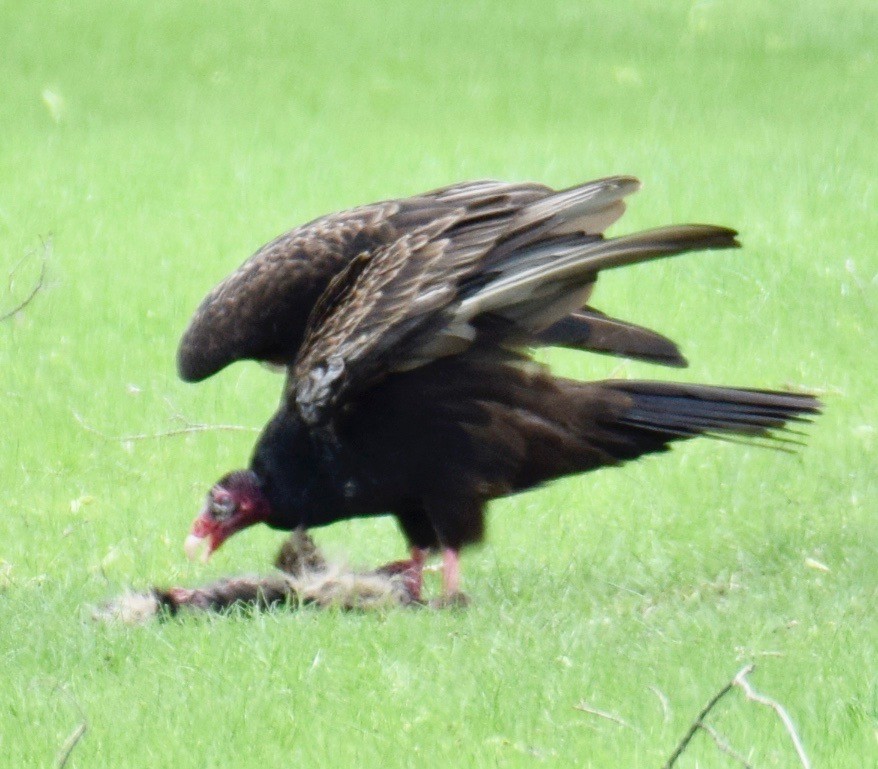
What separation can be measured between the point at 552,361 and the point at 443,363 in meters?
2.99

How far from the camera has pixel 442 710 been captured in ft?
12.3

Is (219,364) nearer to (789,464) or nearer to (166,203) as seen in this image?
(789,464)

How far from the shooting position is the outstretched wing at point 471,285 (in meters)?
4.70

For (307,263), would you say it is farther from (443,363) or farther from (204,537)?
(204,537)

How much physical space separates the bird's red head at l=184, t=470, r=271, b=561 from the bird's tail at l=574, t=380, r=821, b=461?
104 cm

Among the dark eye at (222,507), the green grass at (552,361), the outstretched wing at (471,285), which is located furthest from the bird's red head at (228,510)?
the outstretched wing at (471,285)

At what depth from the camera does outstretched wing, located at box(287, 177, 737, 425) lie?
4.70 m

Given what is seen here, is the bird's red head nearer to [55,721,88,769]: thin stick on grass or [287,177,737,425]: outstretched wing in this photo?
[287,177,737,425]: outstretched wing

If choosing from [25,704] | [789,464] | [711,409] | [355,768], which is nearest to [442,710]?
[355,768]

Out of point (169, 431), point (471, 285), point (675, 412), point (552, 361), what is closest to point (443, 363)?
point (471, 285)

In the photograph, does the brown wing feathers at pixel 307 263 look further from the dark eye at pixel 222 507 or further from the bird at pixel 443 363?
the dark eye at pixel 222 507

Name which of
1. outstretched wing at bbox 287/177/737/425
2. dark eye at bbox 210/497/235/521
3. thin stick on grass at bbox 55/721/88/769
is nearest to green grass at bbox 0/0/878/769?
thin stick on grass at bbox 55/721/88/769

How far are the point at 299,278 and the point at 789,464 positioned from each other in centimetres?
214

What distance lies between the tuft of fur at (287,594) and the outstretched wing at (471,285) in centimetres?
46
